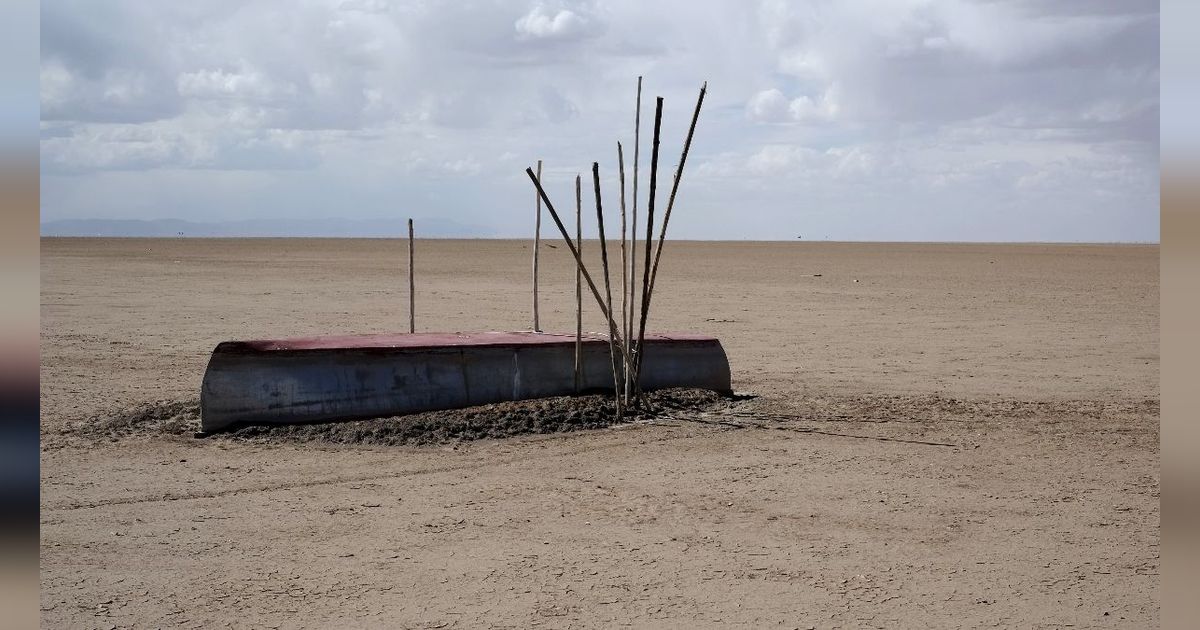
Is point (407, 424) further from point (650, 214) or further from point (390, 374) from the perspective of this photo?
point (650, 214)

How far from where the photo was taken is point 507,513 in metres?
5.41

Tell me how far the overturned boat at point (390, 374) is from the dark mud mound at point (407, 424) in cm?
11

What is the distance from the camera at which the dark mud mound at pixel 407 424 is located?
22.8 ft

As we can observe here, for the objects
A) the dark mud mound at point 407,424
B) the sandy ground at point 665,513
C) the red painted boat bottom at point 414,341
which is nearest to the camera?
the sandy ground at point 665,513

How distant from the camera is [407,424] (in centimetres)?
712

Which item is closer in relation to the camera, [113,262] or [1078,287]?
[1078,287]

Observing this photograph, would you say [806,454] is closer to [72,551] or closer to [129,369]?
[72,551]

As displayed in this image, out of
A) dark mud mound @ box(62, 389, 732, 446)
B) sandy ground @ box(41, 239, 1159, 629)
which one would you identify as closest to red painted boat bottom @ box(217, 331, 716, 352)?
dark mud mound @ box(62, 389, 732, 446)

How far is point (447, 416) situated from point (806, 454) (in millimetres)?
2318

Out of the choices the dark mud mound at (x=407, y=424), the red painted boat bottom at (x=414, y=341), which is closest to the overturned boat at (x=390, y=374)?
the red painted boat bottom at (x=414, y=341)

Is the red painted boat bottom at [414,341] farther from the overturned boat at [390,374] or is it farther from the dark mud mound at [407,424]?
the dark mud mound at [407,424]
